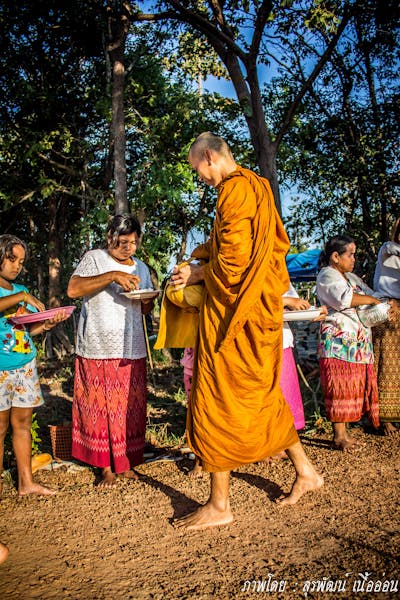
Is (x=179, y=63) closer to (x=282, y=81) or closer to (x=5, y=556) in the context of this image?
(x=282, y=81)

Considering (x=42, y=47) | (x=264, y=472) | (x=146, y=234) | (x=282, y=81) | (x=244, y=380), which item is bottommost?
(x=264, y=472)

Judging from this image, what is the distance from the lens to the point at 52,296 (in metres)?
10.8

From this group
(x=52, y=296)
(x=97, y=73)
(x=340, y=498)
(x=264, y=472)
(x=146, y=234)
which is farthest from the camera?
(x=52, y=296)

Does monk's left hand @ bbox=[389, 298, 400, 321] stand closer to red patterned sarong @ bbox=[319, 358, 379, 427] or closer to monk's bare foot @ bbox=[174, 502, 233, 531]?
red patterned sarong @ bbox=[319, 358, 379, 427]

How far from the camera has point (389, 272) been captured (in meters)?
4.65

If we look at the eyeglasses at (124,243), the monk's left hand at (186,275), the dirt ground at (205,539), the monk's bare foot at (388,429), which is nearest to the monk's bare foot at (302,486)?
the dirt ground at (205,539)

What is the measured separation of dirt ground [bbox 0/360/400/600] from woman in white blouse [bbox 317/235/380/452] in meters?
0.38

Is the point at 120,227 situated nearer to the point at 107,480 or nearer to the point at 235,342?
the point at 235,342

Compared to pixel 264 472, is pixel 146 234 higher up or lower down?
higher up

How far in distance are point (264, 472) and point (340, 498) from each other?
0.74 m

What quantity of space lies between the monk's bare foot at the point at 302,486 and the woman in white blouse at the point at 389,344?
5.27 ft

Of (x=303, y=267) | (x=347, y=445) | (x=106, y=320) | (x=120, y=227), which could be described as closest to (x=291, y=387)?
(x=347, y=445)

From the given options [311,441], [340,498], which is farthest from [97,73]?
[340,498]

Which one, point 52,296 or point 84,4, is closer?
point 84,4
